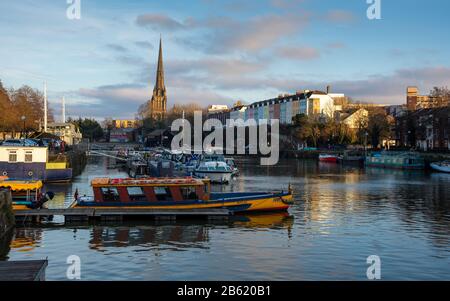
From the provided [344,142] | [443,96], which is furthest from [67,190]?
[344,142]

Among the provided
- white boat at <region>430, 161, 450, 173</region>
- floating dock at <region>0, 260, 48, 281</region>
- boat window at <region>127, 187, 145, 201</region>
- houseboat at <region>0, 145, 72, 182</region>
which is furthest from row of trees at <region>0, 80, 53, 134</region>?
white boat at <region>430, 161, 450, 173</region>

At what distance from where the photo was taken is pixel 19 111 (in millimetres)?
86250

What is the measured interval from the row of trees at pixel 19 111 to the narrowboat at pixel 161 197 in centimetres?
3558

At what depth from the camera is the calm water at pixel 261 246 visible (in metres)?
20.9

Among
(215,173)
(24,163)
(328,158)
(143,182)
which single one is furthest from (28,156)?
(328,158)

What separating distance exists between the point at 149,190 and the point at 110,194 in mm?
2343

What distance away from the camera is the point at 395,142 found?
454 ft

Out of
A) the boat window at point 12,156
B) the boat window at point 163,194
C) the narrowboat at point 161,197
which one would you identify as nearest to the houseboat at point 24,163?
the boat window at point 12,156

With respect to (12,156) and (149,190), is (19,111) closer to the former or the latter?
(12,156)

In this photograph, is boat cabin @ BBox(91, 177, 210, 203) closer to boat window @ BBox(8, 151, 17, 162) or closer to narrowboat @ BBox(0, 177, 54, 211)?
narrowboat @ BBox(0, 177, 54, 211)

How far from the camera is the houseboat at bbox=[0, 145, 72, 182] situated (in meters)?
50.6

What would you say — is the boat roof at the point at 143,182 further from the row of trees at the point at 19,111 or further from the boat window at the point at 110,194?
the row of trees at the point at 19,111
